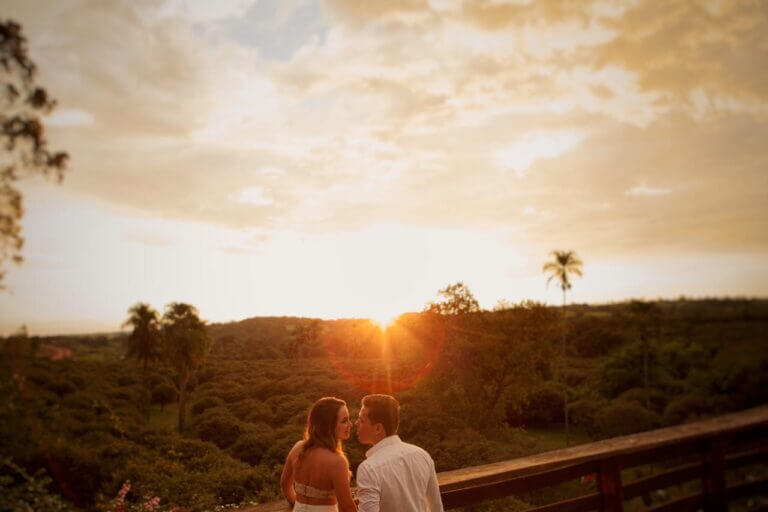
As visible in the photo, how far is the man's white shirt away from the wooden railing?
38cm

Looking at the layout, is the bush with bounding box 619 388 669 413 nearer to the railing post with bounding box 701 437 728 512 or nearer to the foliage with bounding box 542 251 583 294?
the foliage with bounding box 542 251 583 294

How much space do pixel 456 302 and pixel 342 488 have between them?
42.9 ft

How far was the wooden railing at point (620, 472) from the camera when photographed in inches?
124

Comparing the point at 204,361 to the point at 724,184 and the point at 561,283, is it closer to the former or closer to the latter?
the point at 724,184

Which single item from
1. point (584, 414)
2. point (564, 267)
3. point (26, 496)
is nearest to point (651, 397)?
point (584, 414)

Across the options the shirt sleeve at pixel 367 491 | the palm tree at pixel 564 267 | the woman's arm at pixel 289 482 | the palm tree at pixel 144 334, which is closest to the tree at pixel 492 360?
the palm tree at pixel 144 334

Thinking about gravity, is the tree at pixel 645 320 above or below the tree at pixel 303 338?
below

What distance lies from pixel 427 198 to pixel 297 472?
11.4m

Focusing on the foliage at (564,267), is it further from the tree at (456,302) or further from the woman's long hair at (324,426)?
the woman's long hair at (324,426)

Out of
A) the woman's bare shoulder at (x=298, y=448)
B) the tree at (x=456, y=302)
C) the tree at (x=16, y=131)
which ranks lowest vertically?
the woman's bare shoulder at (x=298, y=448)

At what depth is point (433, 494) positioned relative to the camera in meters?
2.66

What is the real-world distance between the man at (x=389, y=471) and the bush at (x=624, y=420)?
3200 centimetres

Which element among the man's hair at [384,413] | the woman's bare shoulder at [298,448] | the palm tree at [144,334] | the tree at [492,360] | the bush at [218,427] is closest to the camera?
the man's hair at [384,413]

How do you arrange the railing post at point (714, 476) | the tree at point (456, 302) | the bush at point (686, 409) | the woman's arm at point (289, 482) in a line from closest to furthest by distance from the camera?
the woman's arm at point (289, 482)
the railing post at point (714, 476)
the tree at point (456, 302)
the bush at point (686, 409)
